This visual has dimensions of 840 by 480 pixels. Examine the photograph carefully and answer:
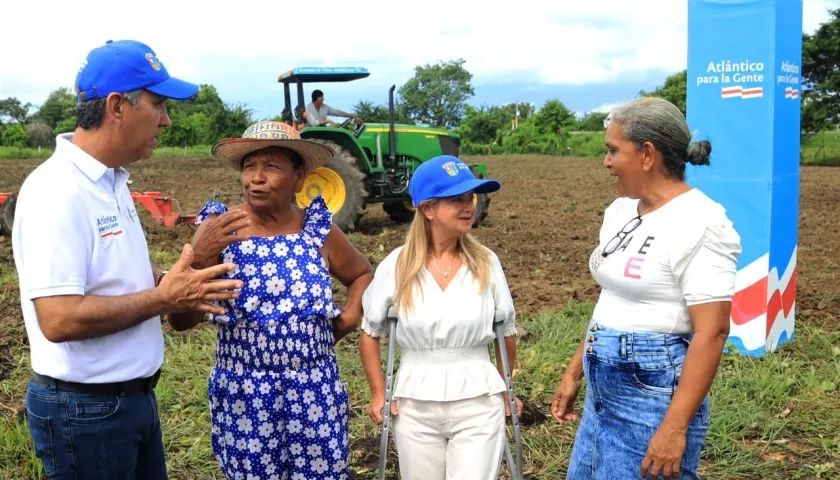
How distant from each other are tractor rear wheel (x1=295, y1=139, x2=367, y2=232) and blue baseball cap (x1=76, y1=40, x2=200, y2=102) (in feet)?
25.6

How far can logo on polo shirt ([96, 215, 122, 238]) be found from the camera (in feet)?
6.83

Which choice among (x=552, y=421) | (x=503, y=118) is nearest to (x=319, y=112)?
(x=552, y=421)

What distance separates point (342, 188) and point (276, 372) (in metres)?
7.72

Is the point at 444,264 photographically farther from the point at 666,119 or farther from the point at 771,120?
the point at 771,120

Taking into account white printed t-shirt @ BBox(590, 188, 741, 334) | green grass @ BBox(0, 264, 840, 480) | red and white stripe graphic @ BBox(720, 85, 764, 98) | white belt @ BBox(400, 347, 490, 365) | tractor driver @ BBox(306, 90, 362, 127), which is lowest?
green grass @ BBox(0, 264, 840, 480)

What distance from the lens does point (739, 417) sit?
420 centimetres

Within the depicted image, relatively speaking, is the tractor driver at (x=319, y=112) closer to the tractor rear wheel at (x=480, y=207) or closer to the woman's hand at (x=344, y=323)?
the tractor rear wheel at (x=480, y=207)

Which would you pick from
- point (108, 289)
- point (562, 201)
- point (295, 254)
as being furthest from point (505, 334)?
point (562, 201)

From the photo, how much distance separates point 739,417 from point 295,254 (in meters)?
2.84

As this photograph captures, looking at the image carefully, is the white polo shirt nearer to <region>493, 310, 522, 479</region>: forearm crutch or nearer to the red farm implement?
<region>493, 310, 522, 479</region>: forearm crutch

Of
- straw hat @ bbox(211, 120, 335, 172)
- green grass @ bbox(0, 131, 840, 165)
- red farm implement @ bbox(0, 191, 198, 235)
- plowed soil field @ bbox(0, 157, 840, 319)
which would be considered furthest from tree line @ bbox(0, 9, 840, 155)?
straw hat @ bbox(211, 120, 335, 172)

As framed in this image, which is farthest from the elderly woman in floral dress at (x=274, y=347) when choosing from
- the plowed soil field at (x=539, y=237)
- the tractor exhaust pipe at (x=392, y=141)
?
the tractor exhaust pipe at (x=392, y=141)

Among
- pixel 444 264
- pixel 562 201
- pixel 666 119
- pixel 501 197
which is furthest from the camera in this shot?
pixel 501 197

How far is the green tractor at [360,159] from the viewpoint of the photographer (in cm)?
1015
